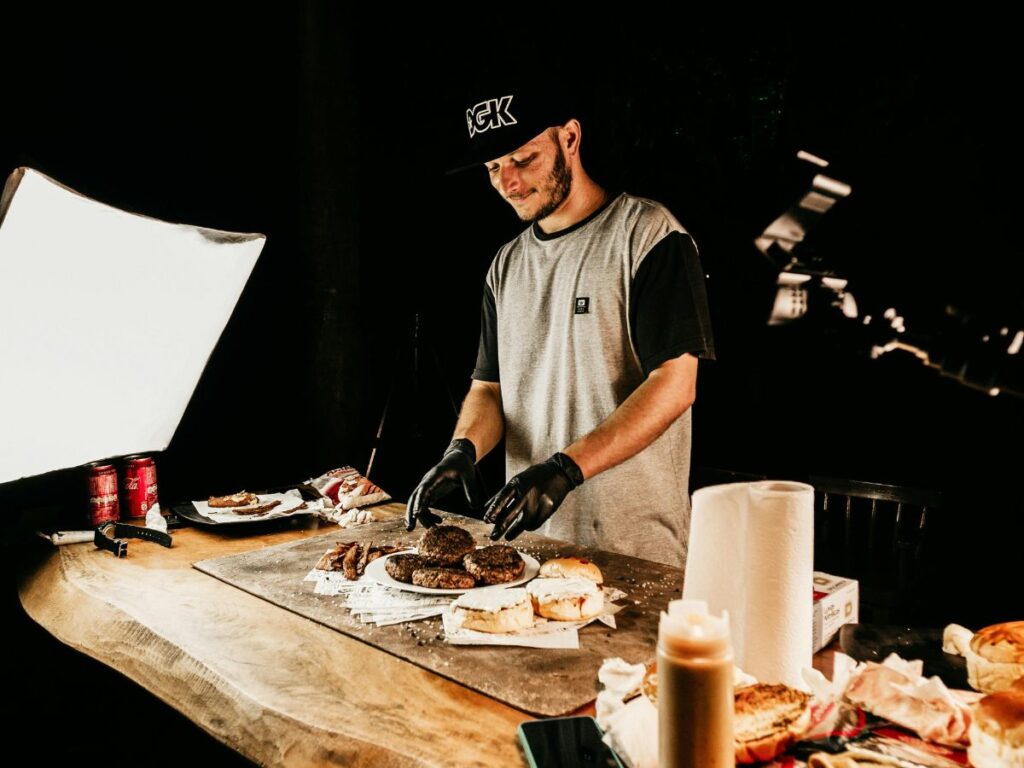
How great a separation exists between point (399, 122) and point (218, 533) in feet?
12.0

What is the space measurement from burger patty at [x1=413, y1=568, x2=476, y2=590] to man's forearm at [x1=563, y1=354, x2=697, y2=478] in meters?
0.57

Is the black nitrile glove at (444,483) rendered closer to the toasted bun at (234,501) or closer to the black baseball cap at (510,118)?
the toasted bun at (234,501)

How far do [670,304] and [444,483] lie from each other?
3.25 ft

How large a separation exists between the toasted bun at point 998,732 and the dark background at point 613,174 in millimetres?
2023

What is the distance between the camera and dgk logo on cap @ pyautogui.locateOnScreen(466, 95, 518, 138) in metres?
2.41

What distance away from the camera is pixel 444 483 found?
2268 mm

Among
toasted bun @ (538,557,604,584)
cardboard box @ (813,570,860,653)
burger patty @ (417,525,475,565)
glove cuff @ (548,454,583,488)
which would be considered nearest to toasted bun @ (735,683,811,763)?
cardboard box @ (813,570,860,653)

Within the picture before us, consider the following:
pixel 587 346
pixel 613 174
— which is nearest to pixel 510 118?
pixel 587 346

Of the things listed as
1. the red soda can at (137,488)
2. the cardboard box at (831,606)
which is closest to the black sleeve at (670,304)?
the cardboard box at (831,606)

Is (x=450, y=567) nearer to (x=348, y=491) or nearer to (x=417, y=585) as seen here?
(x=417, y=585)

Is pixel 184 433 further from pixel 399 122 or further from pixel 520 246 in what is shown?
pixel 399 122

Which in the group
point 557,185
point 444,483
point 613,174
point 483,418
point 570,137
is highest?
point 613,174

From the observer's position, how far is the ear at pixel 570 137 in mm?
2611

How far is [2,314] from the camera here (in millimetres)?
1985
